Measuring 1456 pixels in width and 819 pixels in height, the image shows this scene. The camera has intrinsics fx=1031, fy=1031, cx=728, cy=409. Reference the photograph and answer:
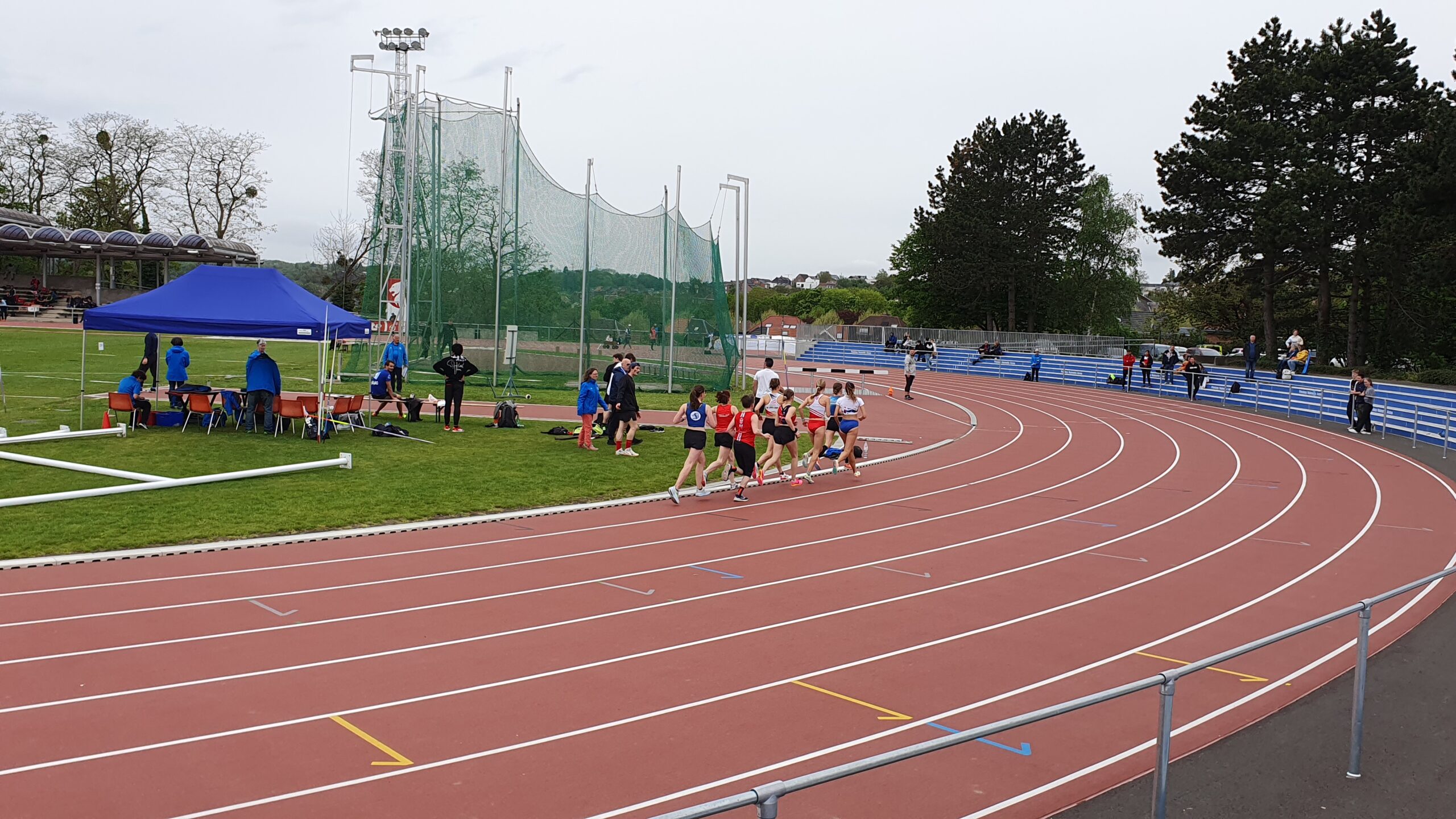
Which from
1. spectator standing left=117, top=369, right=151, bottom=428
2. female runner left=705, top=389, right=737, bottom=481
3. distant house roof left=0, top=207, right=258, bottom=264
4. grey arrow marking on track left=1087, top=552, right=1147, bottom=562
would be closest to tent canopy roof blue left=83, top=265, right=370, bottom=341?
spectator standing left=117, top=369, right=151, bottom=428

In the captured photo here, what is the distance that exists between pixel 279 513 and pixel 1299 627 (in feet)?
36.0

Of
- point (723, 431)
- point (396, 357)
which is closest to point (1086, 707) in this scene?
point (723, 431)

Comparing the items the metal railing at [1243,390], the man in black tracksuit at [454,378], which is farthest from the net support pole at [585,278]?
the metal railing at [1243,390]

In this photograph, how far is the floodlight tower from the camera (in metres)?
29.0

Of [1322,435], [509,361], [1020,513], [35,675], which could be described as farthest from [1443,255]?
[35,675]

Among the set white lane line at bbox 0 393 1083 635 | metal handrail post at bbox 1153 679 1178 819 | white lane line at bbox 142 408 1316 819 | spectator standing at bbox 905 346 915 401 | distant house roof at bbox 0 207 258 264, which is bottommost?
white lane line at bbox 142 408 1316 819

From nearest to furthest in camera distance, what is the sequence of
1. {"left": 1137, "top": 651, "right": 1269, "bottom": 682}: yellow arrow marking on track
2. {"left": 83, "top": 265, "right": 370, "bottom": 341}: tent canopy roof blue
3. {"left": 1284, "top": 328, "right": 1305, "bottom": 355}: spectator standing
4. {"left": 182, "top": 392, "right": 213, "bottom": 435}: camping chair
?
{"left": 1137, "top": 651, "right": 1269, "bottom": 682}: yellow arrow marking on track < {"left": 83, "top": 265, "right": 370, "bottom": 341}: tent canopy roof blue < {"left": 182, "top": 392, "right": 213, "bottom": 435}: camping chair < {"left": 1284, "top": 328, "right": 1305, "bottom": 355}: spectator standing

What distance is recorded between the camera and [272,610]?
8500mm

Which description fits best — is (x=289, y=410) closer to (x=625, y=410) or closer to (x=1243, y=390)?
(x=625, y=410)

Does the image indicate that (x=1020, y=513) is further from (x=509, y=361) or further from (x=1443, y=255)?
(x=1443, y=255)

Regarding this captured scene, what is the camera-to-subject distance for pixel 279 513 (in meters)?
12.3

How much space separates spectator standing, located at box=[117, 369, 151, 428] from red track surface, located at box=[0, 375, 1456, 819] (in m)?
9.93

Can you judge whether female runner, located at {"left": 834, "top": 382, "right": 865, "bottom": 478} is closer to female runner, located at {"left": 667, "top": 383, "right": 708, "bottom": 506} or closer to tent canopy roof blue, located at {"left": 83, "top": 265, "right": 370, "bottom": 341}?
female runner, located at {"left": 667, "top": 383, "right": 708, "bottom": 506}

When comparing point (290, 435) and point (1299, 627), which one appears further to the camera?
point (290, 435)
